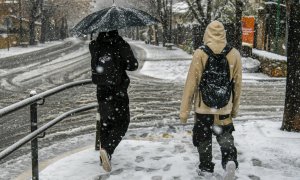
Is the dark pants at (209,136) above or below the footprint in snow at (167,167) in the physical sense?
above

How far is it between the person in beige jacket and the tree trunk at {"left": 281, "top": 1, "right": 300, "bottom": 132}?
210cm

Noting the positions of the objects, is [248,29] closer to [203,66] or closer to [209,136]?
[209,136]

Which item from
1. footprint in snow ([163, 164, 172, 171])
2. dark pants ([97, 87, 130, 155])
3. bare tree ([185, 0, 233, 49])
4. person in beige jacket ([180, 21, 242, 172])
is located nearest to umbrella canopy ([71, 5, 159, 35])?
dark pants ([97, 87, 130, 155])

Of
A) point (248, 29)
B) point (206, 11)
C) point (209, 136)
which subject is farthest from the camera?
point (206, 11)

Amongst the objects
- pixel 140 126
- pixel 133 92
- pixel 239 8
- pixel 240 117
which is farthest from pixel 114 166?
pixel 239 8

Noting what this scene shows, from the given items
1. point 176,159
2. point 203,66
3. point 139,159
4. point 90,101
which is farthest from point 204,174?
point 90,101

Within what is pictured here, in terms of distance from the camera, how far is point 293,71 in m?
6.47

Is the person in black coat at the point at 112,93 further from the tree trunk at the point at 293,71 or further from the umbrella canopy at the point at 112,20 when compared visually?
the tree trunk at the point at 293,71

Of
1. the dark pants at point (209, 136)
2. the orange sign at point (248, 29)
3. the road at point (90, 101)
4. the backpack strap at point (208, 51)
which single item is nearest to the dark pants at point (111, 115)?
the dark pants at point (209, 136)

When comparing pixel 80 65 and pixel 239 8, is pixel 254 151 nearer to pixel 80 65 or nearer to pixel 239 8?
pixel 239 8

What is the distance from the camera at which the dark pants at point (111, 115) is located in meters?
5.11

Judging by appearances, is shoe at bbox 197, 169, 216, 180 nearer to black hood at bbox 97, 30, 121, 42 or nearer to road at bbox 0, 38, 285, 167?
black hood at bbox 97, 30, 121, 42

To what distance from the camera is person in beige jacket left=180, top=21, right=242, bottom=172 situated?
4.56 meters

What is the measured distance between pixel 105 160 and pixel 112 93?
805 mm
